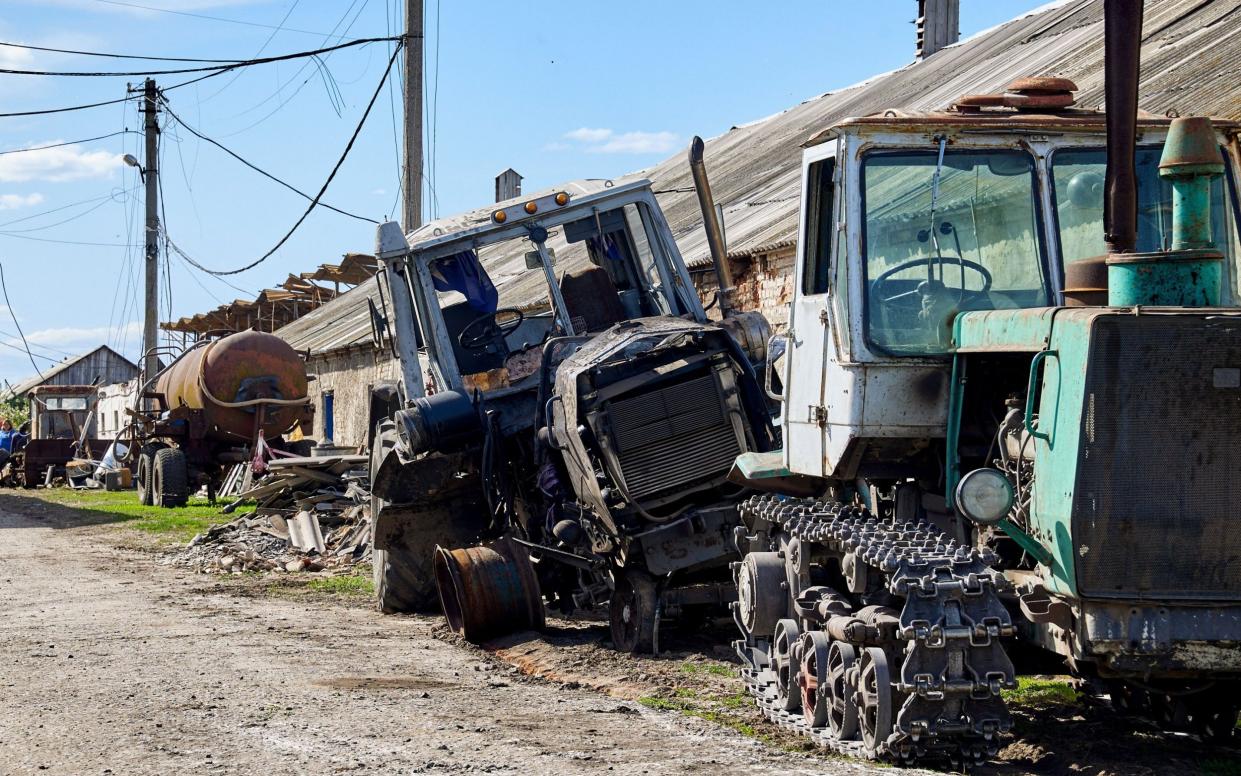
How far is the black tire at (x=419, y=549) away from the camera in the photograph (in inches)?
433

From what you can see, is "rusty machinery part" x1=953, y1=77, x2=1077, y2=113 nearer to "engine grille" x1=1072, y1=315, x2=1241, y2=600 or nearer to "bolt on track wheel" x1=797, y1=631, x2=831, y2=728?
"engine grille" x1=1072, y1=315, x2=1241, y2=600

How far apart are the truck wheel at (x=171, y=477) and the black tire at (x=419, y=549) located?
1299 centimetres

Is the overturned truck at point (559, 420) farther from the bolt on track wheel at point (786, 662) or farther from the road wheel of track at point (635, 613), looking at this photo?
the bolt on track wheel at point (786, 662)

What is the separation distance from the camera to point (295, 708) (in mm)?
6844

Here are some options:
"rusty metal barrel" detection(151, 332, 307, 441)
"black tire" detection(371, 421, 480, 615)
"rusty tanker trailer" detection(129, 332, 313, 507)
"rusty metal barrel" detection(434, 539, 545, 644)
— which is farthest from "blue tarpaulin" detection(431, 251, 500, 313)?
"rusty metal barrel" detection(151, 332, 307, 441)

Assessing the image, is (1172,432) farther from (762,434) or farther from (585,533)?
(585,533)

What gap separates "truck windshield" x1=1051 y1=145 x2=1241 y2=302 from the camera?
19.9 ft

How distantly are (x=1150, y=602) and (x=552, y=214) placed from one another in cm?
689

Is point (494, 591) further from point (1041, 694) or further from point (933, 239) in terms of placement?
point (933, 239)

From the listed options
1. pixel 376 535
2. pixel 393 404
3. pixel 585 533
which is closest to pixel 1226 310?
pixel 585 533

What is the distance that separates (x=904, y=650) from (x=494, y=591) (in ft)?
14.1

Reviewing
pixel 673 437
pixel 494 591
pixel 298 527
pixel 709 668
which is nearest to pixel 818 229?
pixel 673 437

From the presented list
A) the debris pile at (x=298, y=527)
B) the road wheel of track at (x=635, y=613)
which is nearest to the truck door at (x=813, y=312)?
the road wheel of track at (x=635, y=613)

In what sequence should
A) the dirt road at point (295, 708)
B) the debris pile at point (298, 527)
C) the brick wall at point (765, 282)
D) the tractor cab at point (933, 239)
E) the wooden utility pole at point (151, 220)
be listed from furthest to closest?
1. the wooden utility pole at point (151, 220)
2. the brick wall at point (765, 282)
3. the debris pile at point (298, 527)
4. the tractor cab at point (933, 239)
5. the dirt road at point (295, 708)
